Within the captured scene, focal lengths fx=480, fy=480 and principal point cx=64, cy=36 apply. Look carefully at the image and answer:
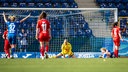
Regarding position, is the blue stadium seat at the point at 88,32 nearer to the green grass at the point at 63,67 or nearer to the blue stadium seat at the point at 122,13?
the blue stadium seat at the point at 122,13

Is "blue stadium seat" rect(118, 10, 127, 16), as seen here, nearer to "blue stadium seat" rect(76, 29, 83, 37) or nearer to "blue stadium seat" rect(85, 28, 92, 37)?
"blue stadium seat" rect(85, 28, 92, 37)

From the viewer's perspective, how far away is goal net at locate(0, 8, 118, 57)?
25219mm

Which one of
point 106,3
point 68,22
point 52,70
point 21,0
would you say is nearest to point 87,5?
point 106,3

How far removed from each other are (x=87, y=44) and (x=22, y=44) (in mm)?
A: 3440

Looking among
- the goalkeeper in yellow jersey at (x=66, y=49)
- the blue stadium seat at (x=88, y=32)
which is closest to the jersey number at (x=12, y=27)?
the goalkeeper in yellow jersey at (x=66, y=49)

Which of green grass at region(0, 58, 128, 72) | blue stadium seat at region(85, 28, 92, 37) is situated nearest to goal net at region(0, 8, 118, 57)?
blue stadium seat at region(85, 28, 92, 37)

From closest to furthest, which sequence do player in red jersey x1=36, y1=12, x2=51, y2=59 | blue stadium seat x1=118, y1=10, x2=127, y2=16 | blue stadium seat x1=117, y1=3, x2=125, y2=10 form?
1. player in red jersey x1=36, y1=12, x2=51, y2=59
2. blue stadium seat x1=118, y1=10, x2=127, y2=16
3. blue stadium seat x1=117, y1=3, x2=125, y2=10

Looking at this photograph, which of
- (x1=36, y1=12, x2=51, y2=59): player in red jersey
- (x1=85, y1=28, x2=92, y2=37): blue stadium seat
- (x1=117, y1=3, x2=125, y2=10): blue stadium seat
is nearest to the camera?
(x1=36, y1=12, x2=51, y2=59): player in red jersey

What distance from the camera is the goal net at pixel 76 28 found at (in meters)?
25.2

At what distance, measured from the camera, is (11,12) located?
25.5m

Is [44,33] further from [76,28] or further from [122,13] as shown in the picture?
[122,13]

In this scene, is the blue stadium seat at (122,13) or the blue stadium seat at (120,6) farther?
the blue stadium seat at (120,6)

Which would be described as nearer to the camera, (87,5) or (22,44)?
(22,44)

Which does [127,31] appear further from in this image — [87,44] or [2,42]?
[2,42]
